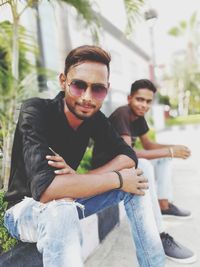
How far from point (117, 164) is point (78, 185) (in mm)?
485

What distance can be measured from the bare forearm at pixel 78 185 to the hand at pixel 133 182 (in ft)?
0.21

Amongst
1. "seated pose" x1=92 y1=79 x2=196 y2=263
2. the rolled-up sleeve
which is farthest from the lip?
"seated pose" x1=92 y1=79 x2=196 y2=263

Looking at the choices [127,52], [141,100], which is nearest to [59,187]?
[141,100]

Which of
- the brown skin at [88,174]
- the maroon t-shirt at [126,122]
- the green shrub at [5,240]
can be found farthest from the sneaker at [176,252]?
the green shrub at [5,240]

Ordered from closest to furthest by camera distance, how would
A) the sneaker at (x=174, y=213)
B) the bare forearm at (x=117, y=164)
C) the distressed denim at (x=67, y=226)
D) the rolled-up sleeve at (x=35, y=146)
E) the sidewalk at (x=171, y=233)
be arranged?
the distressed denim at (x=67, y=226) → the rolled-up sleeve at (x=35, y=146) → the bare forearm at (x=117, y=164) → the sidewalk at (x=171, y=233) → the sneaker at (x=174, y=213)

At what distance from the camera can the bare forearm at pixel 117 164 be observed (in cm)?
210

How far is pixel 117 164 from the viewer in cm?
212

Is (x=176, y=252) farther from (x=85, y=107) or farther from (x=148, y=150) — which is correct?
(x=85, y=107)

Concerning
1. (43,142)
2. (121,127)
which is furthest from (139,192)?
(121,127)

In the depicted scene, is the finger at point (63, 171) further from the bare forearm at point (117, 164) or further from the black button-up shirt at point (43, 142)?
the bare forearm at point (117, 164)

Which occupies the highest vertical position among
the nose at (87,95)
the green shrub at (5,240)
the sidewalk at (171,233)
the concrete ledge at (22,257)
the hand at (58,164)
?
the nose at (87,95)

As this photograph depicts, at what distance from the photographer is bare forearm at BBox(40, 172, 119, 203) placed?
1.61 metres

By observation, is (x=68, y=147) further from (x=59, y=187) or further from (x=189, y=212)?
(x=189, y=212)

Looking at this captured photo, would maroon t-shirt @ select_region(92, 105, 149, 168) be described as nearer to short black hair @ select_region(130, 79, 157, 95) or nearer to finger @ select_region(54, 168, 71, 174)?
short black hair @ select_region(130, 79, 157, 95)
